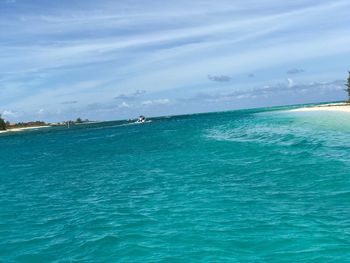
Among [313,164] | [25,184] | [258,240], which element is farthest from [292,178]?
[25,184]

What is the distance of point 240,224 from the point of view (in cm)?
1533

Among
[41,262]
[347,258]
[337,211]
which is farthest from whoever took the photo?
[337,211]

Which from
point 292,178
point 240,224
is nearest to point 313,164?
point 292,178

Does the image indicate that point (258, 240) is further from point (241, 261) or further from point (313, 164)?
point (313, 164)

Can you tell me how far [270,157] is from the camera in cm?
3341

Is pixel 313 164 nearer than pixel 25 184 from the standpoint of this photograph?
Yes

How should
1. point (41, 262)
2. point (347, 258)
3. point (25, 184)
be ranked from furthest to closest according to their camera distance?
point (25, 184) < point (41, 262) < point (347, 258)

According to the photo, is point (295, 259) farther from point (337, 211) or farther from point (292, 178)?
point (292, 178)

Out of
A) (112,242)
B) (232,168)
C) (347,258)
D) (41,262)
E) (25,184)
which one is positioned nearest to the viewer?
(347,258)

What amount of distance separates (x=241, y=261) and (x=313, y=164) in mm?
17293

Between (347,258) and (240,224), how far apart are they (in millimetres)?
4635

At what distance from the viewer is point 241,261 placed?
38.8ft

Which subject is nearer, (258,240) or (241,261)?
(241,261)

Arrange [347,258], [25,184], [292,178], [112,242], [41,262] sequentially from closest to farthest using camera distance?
1. [347,258]
2. [41,262]
3. [112,242]
4. [292,178]
5. [25,184]
